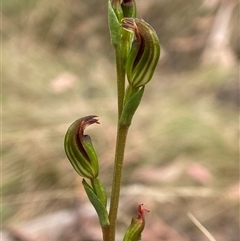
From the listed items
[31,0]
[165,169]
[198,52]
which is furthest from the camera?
[31,0]

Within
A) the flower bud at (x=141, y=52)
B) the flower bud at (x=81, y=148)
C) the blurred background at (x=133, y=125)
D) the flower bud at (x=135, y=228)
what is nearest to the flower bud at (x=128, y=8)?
the flower bud at (x=141, y=52)

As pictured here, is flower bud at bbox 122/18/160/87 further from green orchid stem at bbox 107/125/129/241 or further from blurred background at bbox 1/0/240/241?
blurred background at bbox 1/0/240/241

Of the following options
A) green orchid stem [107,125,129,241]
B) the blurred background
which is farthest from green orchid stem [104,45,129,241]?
the blurred background

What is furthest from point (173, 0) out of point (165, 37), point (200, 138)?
point (200, 138)

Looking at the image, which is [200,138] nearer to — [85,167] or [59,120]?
[59,120]

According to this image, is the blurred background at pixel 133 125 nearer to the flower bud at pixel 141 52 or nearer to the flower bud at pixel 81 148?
the flower bud at pixel 81 148

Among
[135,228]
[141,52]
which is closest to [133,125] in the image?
[135,228]
